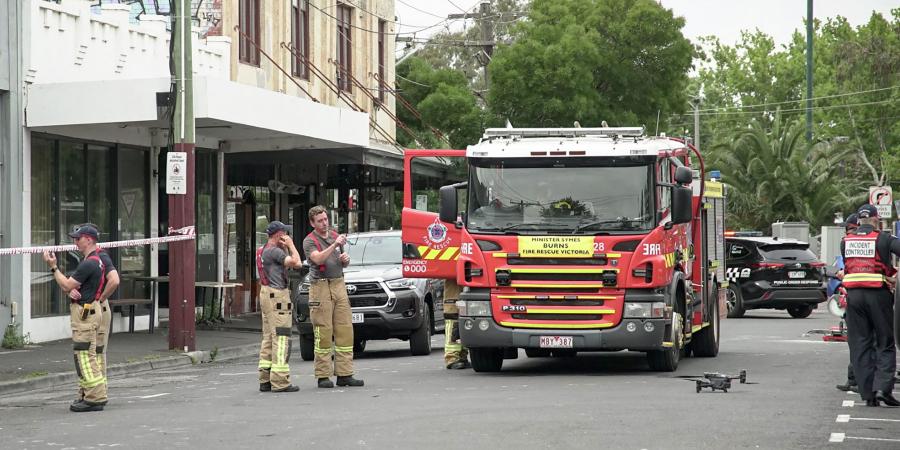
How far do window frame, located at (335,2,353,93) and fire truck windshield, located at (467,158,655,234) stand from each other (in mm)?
19188

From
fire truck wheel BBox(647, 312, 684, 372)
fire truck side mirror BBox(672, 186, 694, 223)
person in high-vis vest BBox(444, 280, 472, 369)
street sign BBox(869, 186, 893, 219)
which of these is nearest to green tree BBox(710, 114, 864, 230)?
street sign BBox(869, 186, 893, 219)

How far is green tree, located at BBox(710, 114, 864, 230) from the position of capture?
162 ft

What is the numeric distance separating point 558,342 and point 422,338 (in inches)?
193

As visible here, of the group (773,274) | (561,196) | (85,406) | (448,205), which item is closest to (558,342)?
(561,196)

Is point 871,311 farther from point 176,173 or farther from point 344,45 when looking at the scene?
point 344,45

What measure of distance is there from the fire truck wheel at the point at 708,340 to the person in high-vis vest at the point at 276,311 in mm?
6446

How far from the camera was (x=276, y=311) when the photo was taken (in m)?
15.0

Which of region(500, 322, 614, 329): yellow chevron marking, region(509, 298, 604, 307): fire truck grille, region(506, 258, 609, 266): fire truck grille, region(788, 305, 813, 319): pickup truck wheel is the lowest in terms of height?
region(788, 305, 813, 319): pickup truck wheel

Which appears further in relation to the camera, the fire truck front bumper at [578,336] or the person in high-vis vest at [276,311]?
the fire truck front bumper at [578,336]

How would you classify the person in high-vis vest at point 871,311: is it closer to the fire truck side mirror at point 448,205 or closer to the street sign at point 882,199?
the fire truck side mirror at point 448,205

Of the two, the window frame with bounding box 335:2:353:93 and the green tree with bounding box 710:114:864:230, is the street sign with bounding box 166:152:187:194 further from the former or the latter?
the green tree with bounding box 710:114:864:230

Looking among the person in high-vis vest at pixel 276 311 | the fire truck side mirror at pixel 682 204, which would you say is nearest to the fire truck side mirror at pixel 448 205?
the person in high-vis vest at pixel 276 311

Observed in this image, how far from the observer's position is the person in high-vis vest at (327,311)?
15234 mm

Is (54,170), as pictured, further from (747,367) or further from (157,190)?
(747,367)
